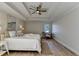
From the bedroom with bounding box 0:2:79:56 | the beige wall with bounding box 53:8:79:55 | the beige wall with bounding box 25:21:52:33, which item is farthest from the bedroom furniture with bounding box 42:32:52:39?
the beige wall with bounding box 53:8:79:55

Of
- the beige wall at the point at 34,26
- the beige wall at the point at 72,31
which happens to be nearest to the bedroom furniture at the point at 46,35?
the beige wall at the point at 34,26

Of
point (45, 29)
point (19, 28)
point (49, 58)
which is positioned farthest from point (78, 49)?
point (45, 29)

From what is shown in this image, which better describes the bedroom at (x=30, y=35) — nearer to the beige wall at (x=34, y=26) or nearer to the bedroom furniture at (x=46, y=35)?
the bedroom furniture at (x=46, y=35)

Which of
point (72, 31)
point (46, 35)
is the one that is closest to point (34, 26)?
point (46, 35)

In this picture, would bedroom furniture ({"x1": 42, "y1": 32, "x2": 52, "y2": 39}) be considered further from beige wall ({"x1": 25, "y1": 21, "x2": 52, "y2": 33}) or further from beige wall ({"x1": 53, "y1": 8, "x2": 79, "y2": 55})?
beige wall ({"x1": 53, "y1": 8, "x2": 79, "y2": 55})

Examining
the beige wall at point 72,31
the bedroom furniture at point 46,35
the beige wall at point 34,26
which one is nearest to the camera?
the beige wall at point 72,31

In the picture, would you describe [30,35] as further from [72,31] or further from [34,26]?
[34,26]

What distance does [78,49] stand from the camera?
4449 mm

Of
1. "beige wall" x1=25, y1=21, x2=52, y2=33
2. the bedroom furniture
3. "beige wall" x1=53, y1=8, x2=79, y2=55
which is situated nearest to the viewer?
"beige wall" x1=53, y1=8, x2=79, y2=55

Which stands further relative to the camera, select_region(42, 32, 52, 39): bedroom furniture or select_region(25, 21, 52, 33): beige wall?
select_region(25, 21, 52, 33): beige wall

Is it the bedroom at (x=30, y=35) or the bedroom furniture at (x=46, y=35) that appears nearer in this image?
the bedroom at (x=30, y=35)

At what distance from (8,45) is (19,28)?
4106 millimetres

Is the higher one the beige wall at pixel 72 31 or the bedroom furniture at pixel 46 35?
the beige wall at pixel 72 31

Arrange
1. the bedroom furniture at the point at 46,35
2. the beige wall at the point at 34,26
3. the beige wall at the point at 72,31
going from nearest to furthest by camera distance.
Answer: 1. the beige wall at the point at 72,31
2. the bedroom furniture at the point at 46,35
3. the beige wall at the point at 34,26
